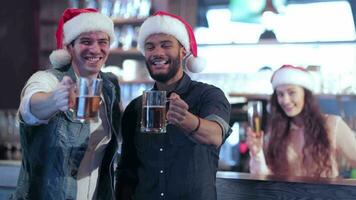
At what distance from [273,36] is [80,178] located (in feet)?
9.67

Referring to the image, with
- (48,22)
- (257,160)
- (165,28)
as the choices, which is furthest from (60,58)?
(48,22)

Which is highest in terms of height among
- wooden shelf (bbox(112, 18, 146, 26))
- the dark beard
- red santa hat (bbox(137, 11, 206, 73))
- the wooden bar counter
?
wooden shelf (bbox(112, 18, 146, 26))

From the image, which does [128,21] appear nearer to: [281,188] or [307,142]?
[307,142]

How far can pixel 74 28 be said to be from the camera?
2193 mm

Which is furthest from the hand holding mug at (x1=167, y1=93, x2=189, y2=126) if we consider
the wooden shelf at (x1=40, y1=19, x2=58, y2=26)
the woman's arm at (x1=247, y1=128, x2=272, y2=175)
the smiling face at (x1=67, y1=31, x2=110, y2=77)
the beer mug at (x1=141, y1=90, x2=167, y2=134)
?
the wooden shelf at (x1=40, y1=19, x2=58, y2=26)

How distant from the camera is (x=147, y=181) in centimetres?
203

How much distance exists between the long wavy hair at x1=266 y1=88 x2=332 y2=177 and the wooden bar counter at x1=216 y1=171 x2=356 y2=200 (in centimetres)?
110

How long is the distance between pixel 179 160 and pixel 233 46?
291 cm

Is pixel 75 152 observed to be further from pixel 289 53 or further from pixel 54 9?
pixel 54 9

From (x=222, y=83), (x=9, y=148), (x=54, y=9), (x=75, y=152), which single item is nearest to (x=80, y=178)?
(x=75, y=152)

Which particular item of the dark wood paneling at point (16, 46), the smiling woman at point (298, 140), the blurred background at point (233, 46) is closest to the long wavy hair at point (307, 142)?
the smiling woman at point (298, 140)

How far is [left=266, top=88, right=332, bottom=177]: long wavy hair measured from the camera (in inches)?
132

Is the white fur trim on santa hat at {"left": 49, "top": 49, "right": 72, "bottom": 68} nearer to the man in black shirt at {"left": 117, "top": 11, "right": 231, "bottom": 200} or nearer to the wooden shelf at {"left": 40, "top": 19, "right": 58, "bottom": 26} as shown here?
the man in black shirt at {"left": 117, "top": 11, "right": 231, "bottom": 200}

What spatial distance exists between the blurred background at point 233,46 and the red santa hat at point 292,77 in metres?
0.69
